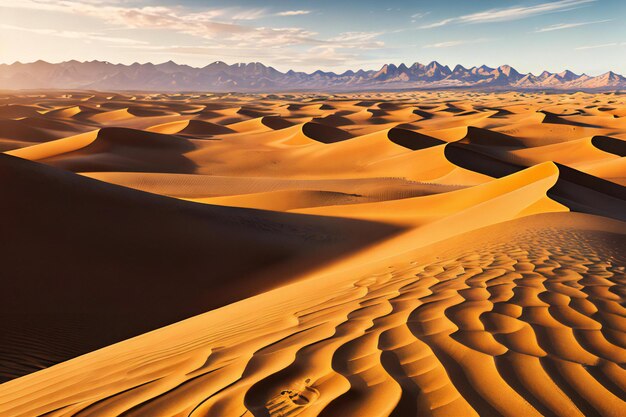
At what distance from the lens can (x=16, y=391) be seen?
121 inches

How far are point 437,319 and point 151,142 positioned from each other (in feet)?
103

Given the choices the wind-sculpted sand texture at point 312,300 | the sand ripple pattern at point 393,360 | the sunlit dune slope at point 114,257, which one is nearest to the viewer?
the sand ripple pattern at point 393,360

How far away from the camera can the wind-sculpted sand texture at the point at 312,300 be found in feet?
7.59

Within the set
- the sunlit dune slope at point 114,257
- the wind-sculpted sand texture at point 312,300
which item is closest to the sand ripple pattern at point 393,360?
the wind-sculpted sand texture at point 312,300

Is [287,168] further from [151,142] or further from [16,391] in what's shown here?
[16,391]

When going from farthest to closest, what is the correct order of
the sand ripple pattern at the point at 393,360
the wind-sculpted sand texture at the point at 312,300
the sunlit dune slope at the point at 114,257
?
the sunlit dune slope at the point at 114,257 → the wind-sculpted sand texture at the point at 312,300 → the sand ripple pattern at the point at 393,360

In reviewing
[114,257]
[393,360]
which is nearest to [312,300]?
[393,360]

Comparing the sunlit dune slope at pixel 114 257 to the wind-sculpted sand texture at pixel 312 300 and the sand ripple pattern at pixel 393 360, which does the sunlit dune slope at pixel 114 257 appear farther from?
the sand ripple pattern at pixel 393 360

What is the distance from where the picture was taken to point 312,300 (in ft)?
15.1

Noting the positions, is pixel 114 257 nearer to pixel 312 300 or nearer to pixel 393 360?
pixel 312 300

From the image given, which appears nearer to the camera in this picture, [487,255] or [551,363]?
[551,363]

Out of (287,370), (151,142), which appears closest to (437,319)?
(287,370)

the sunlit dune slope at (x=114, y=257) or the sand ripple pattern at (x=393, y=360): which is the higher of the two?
the sand ripple pattern at (x=393, y=360)

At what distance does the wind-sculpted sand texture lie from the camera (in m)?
2.31
